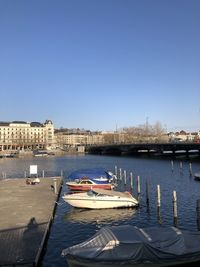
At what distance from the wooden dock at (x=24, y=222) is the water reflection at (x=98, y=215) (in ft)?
8.19

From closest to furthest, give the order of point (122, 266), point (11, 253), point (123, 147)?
1. point (122, 266)
2. point (11, 253)
3. point (123, 147)

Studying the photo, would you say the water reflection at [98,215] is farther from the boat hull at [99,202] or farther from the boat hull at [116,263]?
the boat hull at [116,263]

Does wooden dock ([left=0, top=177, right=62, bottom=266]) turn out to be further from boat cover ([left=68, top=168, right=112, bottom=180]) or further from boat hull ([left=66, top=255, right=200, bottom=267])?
boat cover ([left=68, top=168, right=112, bottom=180])

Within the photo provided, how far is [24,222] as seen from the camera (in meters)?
31.7

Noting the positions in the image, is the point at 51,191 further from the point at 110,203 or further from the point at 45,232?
the point at 45,232

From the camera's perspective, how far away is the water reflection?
1511 inches

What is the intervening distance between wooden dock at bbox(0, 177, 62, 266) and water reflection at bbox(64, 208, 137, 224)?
2.50 m

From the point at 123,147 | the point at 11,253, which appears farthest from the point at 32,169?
the point at 123,147

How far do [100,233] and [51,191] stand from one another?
1136 inches

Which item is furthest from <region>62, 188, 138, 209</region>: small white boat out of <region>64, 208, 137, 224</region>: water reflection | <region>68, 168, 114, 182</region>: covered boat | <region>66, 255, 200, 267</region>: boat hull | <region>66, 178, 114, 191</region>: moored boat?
<region>66, 255, 200, 267</region>: boat hull

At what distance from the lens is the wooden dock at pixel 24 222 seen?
23.5 meters

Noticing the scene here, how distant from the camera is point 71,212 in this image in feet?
Result: 138

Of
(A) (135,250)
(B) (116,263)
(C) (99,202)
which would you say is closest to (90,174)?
(C) (99,202)

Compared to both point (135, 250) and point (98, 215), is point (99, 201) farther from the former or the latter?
point (135, 250)
